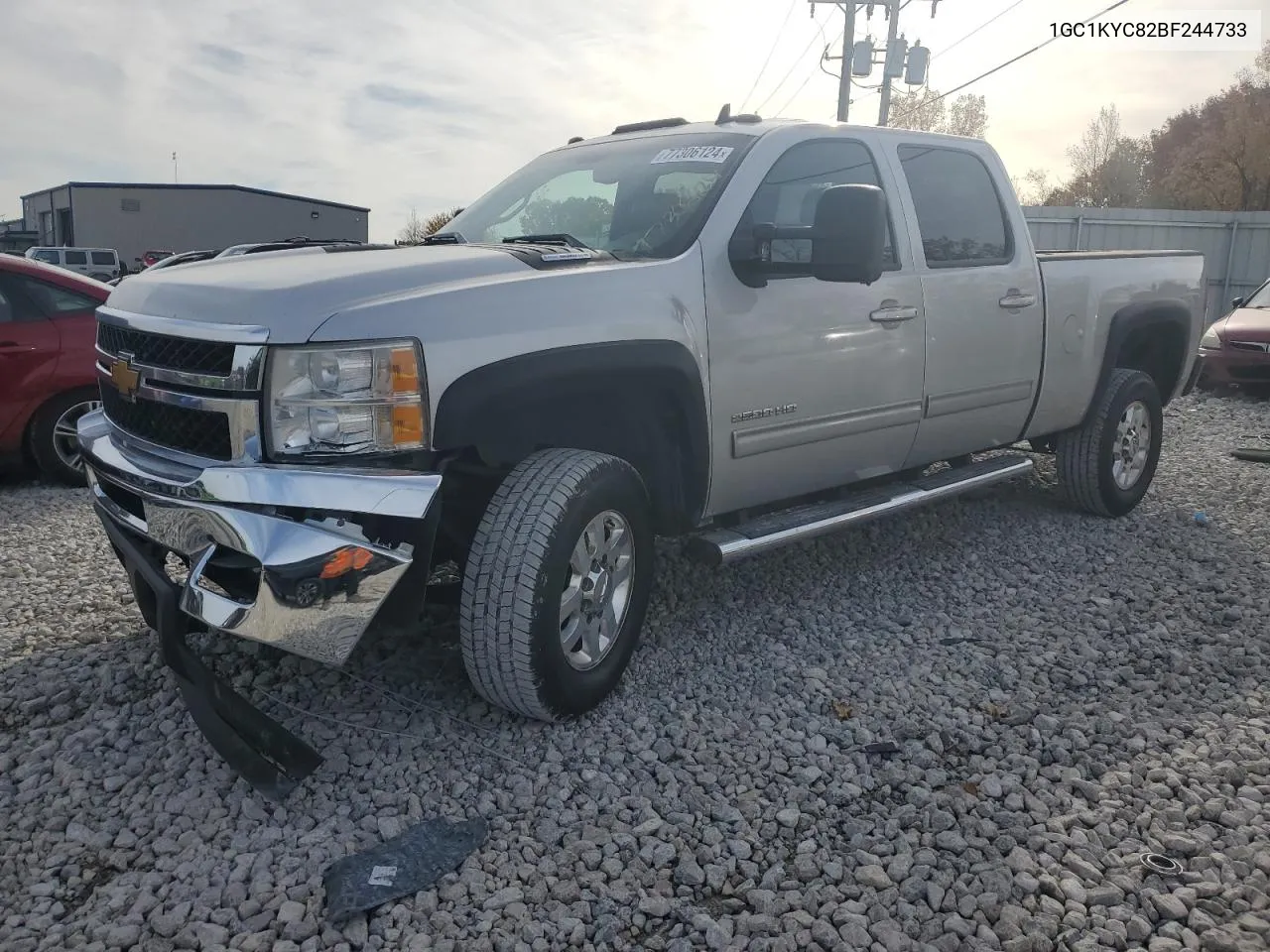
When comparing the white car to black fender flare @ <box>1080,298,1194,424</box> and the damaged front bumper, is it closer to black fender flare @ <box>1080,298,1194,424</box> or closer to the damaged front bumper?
black fender flare @ <box>1080,298,1194,424</box>

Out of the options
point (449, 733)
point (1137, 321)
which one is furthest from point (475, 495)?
point (1137, 321)

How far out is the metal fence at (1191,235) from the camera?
1864 centimetres

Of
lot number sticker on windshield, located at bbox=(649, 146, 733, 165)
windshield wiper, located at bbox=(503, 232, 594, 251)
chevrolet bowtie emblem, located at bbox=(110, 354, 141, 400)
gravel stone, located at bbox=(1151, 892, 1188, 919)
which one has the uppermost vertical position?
lot number sticker on windshield, located at bbox=(649, 146, 733, 165)

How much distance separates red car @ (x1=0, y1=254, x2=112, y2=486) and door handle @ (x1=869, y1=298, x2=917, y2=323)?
465 centimetres

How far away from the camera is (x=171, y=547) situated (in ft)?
9.42

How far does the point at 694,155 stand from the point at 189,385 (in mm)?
2076

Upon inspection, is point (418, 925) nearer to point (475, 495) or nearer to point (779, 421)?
point (475, 495)

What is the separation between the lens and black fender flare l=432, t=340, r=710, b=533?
2.87 meters

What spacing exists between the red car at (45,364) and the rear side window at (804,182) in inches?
171

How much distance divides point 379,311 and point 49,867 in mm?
1638

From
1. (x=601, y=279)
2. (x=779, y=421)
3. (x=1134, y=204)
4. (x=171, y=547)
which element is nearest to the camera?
(x=171, y=547)

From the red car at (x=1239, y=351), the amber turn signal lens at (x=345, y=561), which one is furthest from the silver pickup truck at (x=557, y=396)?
the red car at (x=1239, y=351)

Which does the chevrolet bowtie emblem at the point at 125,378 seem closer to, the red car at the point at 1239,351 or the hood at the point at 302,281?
the hood at the point at 302,281

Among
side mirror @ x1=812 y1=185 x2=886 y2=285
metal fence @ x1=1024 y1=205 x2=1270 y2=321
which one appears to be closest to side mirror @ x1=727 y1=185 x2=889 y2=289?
side mirror @ x1=812 y1=185 x2=886 y2=285
